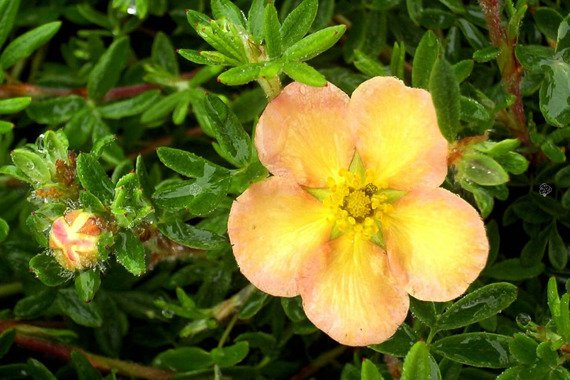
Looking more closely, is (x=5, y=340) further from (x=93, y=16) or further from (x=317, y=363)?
(x=93, y=16)

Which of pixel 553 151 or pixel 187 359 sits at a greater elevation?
pixel 553 151

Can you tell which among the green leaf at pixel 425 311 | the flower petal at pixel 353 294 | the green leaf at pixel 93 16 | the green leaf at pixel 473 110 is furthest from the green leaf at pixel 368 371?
the green leaf at pixel 93 16

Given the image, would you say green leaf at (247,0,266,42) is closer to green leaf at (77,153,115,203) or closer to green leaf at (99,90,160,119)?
green leaf at (77,153,115,203)

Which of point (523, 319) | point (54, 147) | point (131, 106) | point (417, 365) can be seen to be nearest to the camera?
point (417, 365)

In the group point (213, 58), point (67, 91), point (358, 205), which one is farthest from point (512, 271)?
point (67, 91)

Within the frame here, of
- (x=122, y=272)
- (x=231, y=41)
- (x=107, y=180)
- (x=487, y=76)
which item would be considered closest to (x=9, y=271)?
(x=122, y=272)

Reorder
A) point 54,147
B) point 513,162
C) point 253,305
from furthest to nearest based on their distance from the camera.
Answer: point 253,305 → point 54,147 → point 513,162

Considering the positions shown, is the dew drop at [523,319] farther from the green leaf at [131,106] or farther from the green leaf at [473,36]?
the green leaf at [131,106]
